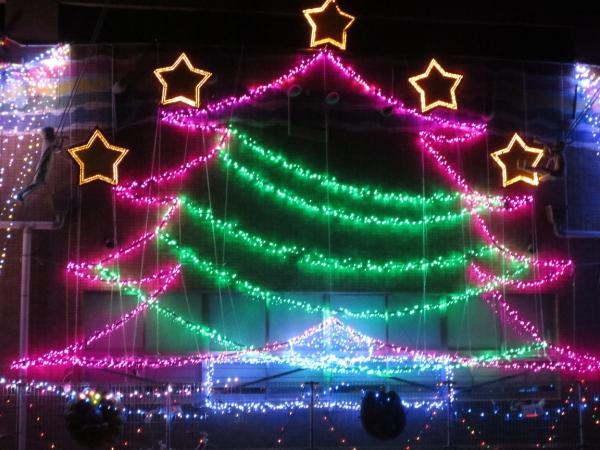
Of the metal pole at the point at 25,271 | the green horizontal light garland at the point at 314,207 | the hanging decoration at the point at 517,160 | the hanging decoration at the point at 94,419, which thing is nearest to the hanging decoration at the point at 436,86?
the hanging decoration at the point at 517,160

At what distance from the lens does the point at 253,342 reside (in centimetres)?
1349

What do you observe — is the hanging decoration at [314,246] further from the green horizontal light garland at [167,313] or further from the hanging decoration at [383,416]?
the hanging decoration at [383,416]

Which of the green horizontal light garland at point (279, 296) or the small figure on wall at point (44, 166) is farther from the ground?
the small figure on wall at point (44, 166)

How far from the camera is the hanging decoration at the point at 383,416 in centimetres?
1191

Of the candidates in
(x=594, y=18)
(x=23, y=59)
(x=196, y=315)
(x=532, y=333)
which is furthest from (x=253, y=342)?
(x=594, y=18)

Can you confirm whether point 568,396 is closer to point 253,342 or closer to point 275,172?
point 253,342

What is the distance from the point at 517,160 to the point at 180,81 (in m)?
6.25

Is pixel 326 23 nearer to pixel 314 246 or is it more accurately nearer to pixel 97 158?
pixel 314 246

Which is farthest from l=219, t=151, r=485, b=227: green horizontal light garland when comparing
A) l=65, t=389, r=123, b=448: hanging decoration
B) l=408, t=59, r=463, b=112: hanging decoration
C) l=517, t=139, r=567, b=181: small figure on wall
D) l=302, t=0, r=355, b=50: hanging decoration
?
l=65, t=389, r=123, b=448: hanging decoration

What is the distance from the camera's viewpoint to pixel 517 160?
1413 centimetres

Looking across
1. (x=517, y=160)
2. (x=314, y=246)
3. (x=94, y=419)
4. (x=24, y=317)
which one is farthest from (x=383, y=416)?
(x=24, y=317)

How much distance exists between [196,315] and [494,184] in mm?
6011

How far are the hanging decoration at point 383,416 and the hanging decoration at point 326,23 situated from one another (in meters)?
6.28

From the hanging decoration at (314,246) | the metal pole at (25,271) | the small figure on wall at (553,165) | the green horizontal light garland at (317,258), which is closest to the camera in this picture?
the metal pole at (25,271)
